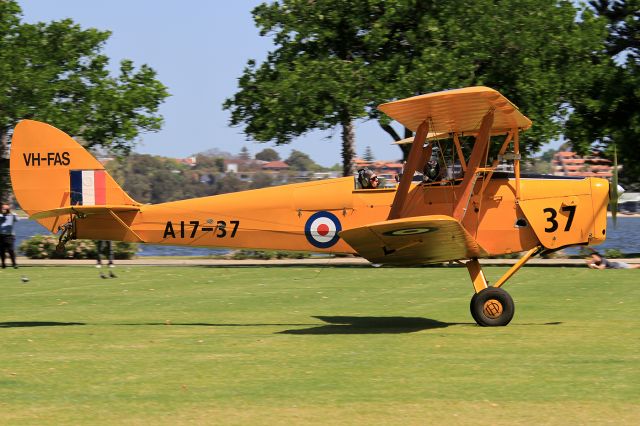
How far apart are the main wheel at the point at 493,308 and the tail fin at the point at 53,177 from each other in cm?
565

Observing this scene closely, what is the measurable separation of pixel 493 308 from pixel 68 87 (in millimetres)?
22472

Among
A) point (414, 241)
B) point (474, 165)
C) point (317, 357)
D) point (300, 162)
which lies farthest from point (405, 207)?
point (300, 162)

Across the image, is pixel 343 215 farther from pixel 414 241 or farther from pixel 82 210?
pixel 82 210

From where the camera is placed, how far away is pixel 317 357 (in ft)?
36.8

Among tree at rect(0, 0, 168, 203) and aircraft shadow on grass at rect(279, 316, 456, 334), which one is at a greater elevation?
tree at rect(0, 0, 168, 203)

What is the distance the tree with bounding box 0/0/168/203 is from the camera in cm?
3108

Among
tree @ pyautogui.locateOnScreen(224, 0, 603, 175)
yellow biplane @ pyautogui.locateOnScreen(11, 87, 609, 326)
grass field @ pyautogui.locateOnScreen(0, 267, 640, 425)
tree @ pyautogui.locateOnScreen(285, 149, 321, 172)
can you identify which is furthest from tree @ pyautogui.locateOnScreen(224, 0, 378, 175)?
tree @ pyautogui.locateOnScreen(285, 149, 321, 172)

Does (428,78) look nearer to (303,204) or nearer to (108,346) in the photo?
(303,204)

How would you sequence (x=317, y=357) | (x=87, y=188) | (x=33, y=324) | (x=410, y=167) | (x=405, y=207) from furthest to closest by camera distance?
(x=87, y=188) → (x=33, y=324) → (x=405, y=207) → (x=410, y=167) → (x=317, y=357)

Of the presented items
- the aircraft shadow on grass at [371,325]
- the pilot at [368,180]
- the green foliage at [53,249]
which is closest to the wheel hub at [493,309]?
the aircraft shadow on grass at [371,325]

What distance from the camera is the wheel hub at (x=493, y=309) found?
13.6 m

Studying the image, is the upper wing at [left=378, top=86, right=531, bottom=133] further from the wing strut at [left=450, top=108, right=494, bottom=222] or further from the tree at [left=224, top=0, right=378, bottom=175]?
the tree at [left=224, top=0, right=378, bottom=175]

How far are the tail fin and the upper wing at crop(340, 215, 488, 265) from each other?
161 inches

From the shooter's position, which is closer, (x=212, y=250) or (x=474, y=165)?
(x=474, y=165)
